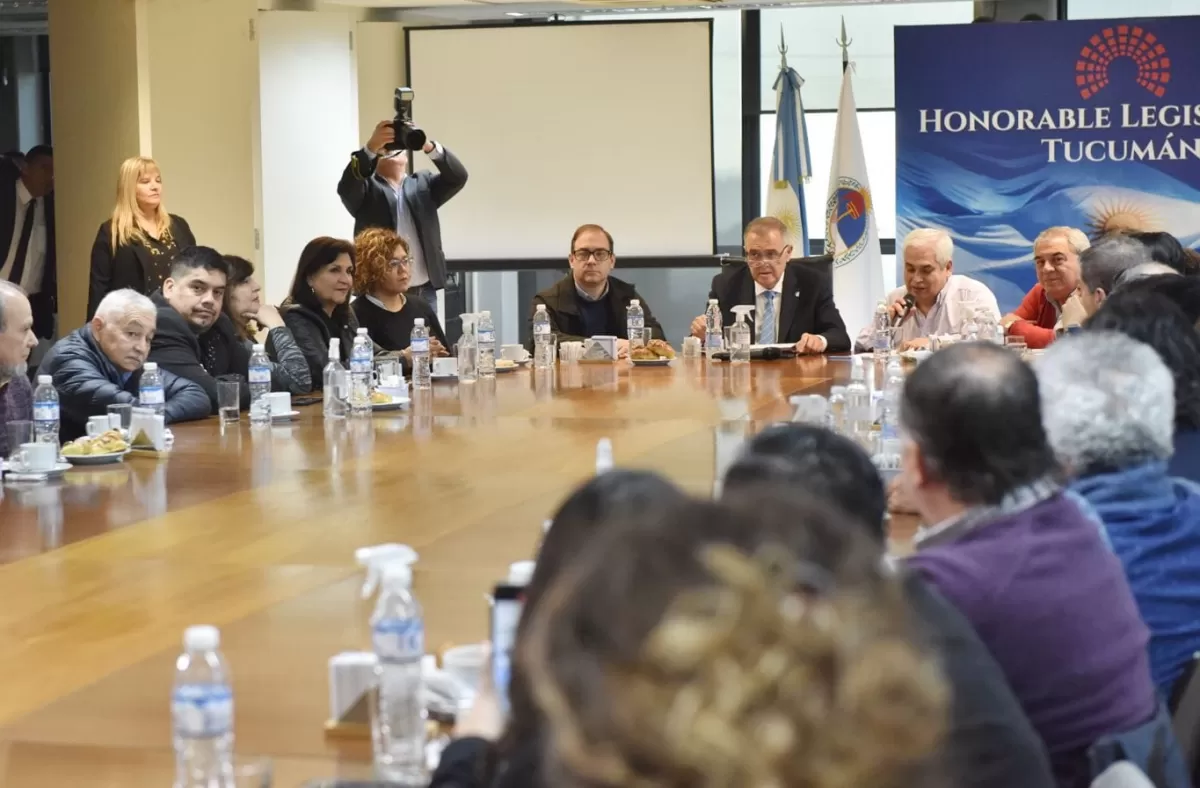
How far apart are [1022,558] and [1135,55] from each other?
25.5ft

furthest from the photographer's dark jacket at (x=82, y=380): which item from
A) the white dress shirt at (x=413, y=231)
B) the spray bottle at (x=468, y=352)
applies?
the white dress shirt at (x=413, y=231)

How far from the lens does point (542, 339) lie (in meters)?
6.89

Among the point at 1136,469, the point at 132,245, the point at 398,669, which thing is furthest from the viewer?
the point at 132,245

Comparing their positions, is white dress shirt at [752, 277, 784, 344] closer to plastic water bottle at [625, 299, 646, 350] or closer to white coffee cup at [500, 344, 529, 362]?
plastic water bottle at [625, 299, 646, 350]

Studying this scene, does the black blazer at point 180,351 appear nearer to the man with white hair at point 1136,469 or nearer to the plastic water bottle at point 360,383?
the plastic water bottle at point 360,383

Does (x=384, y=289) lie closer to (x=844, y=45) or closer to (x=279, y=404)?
(x=279, y=404)

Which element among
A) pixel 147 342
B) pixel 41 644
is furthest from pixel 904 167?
pixel 41 644

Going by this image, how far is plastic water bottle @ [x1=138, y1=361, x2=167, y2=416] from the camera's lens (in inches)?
181

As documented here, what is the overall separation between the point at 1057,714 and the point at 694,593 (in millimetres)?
1165

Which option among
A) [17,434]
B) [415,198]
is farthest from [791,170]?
[17,434]

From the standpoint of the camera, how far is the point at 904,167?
9.13 meters

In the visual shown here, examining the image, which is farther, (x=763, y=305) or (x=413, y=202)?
(x=413, y=202)

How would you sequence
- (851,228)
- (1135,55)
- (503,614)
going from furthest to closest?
(851,228) < (1135,55) < (503,614)

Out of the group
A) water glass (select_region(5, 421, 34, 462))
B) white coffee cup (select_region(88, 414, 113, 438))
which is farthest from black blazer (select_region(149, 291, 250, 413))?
water glass (select_region(5, 421, 34, 462))
